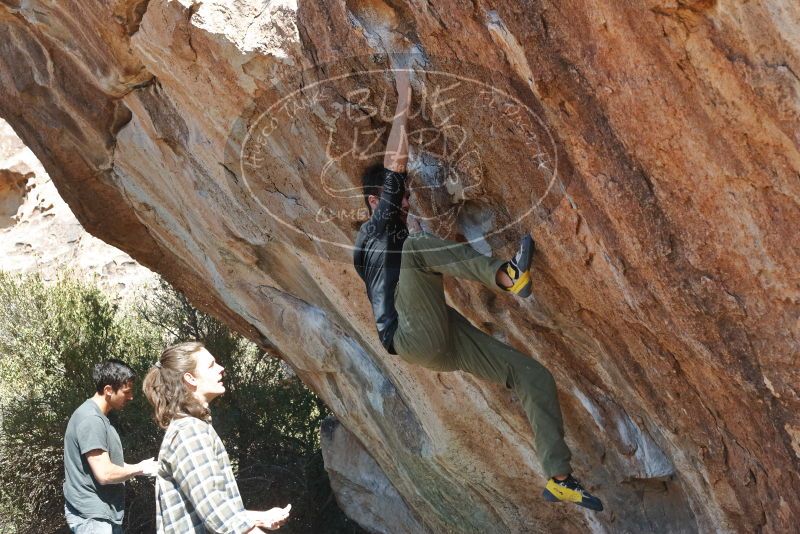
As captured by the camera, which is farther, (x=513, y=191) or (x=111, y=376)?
(x=111, y=376)

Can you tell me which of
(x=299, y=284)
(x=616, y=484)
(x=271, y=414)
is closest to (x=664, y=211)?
(x=616, y=484)

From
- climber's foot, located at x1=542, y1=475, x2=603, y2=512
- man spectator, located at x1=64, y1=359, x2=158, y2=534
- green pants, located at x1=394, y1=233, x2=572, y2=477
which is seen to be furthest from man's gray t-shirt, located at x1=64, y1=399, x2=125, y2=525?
climber's foot, located at x1=542, y1=475, x2=603, y2=512

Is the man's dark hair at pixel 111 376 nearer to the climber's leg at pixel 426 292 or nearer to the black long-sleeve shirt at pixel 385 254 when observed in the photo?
the black long-sleeve shirt at pixel 385 254

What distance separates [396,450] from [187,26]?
345 centimetres

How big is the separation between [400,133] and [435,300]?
77 cm

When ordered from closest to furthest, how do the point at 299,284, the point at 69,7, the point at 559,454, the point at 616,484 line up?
the point at 559,454, the point at 616,484, the point at 69,7, the point at 299,284

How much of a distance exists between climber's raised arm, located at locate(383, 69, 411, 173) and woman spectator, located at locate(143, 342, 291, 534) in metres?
1.22

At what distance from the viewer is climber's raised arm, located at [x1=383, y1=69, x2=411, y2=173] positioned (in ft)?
13.5

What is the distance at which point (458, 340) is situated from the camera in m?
4.30

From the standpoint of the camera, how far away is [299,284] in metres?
6.40

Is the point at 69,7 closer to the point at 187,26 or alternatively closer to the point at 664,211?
the point at 187,26

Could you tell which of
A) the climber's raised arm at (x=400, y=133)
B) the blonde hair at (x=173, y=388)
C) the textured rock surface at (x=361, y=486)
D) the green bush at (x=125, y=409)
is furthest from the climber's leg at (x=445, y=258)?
the green bush at (x=125, y=409)

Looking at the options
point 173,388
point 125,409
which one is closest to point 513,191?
point 173,388

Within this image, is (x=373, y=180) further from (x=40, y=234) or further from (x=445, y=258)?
(x=40, y=234)
